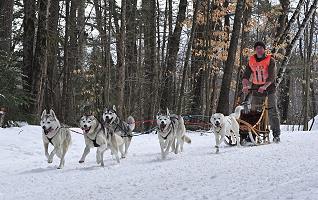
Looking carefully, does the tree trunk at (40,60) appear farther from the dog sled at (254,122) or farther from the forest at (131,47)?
the dog sled at (254,122)

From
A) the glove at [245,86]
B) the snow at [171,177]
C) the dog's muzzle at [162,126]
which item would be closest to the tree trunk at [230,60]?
the glove at [245,86]

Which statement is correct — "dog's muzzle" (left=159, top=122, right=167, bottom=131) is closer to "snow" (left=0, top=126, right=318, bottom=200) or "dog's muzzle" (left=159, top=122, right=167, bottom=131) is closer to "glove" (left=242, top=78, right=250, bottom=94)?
"snow" (left=0, top=126, right=318, bottom=200)

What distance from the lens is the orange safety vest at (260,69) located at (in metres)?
8.61

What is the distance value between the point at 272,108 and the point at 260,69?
32.5 inches

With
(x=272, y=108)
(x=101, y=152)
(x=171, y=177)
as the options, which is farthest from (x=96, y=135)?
(x=272, y=108)

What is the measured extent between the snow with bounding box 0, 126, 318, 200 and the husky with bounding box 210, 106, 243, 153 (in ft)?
2.68

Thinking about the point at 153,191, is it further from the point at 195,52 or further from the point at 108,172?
the point at 195,52

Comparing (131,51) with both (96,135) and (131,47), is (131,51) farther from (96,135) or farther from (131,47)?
(96,135)

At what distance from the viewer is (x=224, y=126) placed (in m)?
8.34

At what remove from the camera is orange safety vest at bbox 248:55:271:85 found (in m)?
8.61

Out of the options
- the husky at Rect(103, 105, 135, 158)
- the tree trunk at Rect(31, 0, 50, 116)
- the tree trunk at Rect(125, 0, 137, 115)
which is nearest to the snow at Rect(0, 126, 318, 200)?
the husky at Rect(103, 105, 135, 158)

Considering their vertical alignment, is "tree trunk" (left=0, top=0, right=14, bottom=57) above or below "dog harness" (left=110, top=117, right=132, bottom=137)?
above

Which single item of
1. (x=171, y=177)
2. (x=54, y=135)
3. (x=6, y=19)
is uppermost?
(x=6, y=19)

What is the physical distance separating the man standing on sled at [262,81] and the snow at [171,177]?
1.28 meters
